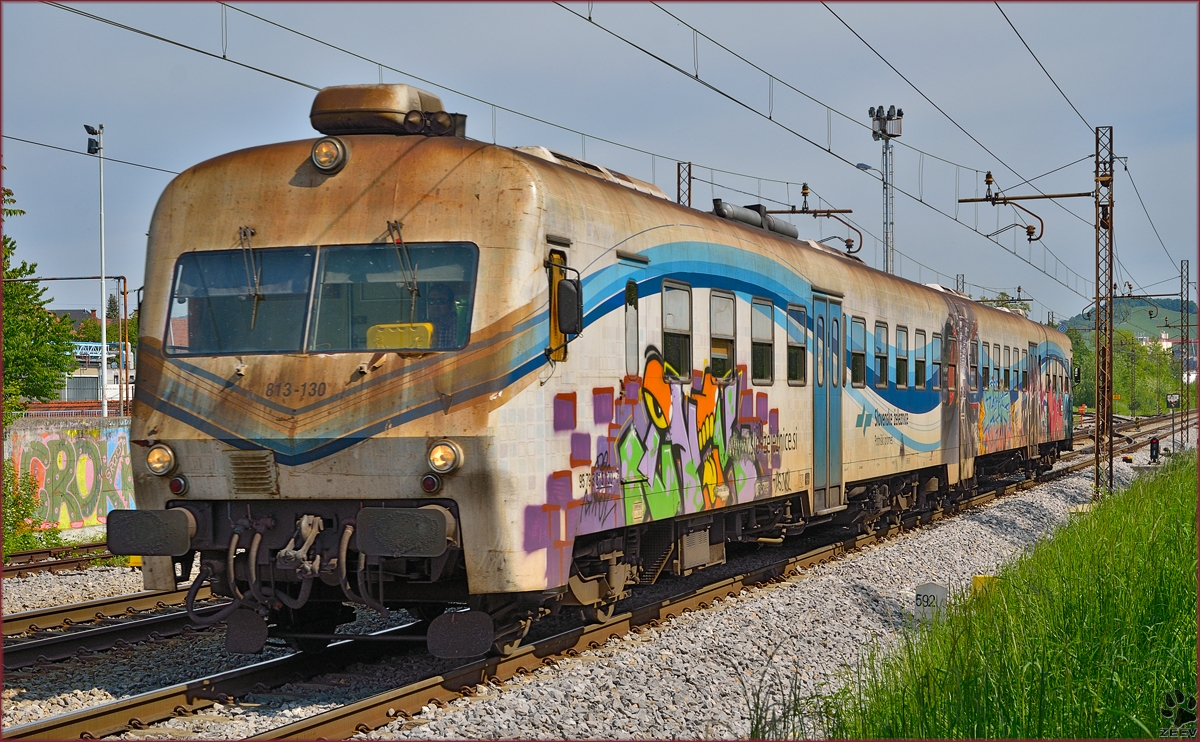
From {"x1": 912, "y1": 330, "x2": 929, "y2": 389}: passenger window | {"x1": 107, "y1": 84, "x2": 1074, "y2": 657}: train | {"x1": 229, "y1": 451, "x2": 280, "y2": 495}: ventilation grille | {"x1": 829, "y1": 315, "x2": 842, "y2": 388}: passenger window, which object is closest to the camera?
{"x1": 107, "y1": 84, "x2": 1074, "y2": 657}: train

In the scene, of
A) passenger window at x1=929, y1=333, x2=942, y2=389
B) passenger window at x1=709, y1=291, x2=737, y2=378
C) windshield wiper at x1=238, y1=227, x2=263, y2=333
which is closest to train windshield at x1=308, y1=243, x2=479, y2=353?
windshield wiper at x1=238, y1=227, x2=263, y2=333

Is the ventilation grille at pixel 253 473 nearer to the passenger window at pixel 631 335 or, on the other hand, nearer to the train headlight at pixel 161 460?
the train headlight at pixel 161 460

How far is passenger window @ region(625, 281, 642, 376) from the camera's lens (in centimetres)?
929

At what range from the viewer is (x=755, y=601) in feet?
37.5

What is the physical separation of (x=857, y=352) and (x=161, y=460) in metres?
9.50

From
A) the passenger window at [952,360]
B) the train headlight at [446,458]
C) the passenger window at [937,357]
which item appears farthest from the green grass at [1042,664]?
the passenger window at [952,360]

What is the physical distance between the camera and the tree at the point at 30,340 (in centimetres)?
2697

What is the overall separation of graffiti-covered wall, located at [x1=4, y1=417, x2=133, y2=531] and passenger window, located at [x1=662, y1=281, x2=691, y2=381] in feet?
37.6

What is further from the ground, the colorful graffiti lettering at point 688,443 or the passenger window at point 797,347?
the passenger window at point 797,347

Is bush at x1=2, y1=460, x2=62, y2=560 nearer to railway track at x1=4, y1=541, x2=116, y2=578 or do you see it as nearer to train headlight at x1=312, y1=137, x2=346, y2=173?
railway track at x1=4, y1=541, x2=116, y2=578

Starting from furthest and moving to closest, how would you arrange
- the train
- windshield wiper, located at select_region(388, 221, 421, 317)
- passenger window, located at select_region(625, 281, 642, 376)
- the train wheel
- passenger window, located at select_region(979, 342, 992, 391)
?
passenger window, located at select_region(979, 342, 992, 391) → the train wheel → passenger window, located at select_region(625, 281, 642, 376) → windshield wiper, located at select_region(388, 221, 421, 317) → the train

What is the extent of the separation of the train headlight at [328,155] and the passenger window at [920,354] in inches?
451

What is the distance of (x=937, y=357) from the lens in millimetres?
18922

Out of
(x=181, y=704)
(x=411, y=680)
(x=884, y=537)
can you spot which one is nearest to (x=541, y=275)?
(x=411, y=680)
